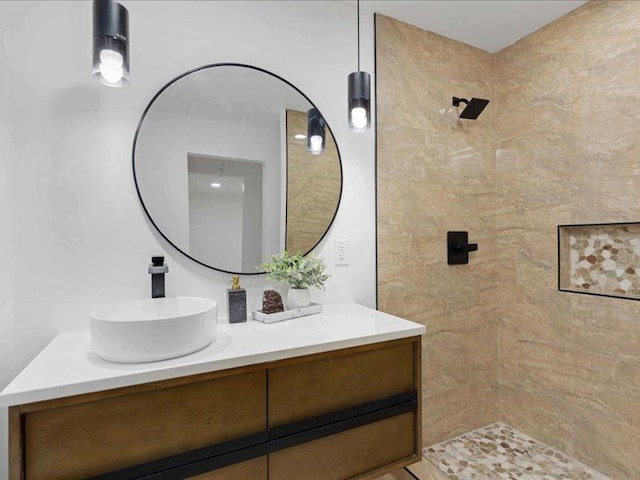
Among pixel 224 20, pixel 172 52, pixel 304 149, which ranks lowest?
pixel 304 149

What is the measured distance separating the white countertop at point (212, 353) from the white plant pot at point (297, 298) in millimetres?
67

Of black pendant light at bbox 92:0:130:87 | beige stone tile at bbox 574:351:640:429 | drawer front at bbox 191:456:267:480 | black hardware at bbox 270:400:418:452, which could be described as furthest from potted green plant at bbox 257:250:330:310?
beige stone tile at bbox 574:351:640:429

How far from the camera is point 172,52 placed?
55.6 inches

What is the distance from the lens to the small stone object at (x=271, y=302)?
1451mm

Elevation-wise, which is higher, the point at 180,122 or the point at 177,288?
the point at 180,122

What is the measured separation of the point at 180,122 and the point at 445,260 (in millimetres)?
1561

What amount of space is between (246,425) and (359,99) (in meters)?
1.30

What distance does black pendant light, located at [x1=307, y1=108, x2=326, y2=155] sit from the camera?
1660 mm

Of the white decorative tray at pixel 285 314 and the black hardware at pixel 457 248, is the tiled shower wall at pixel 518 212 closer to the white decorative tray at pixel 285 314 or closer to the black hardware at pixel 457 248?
the black hardware at pixel 457 248

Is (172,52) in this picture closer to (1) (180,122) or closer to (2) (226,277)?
(1) (180,122)

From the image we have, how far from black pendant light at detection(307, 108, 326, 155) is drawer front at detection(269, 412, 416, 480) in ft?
3.92

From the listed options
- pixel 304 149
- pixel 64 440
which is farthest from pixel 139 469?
pixel 304 149

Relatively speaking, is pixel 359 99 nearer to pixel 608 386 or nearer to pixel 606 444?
pixel 608 386

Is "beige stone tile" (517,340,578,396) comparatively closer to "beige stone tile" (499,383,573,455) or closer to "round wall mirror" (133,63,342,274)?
"beige stone tile" (499,383,573,455)
